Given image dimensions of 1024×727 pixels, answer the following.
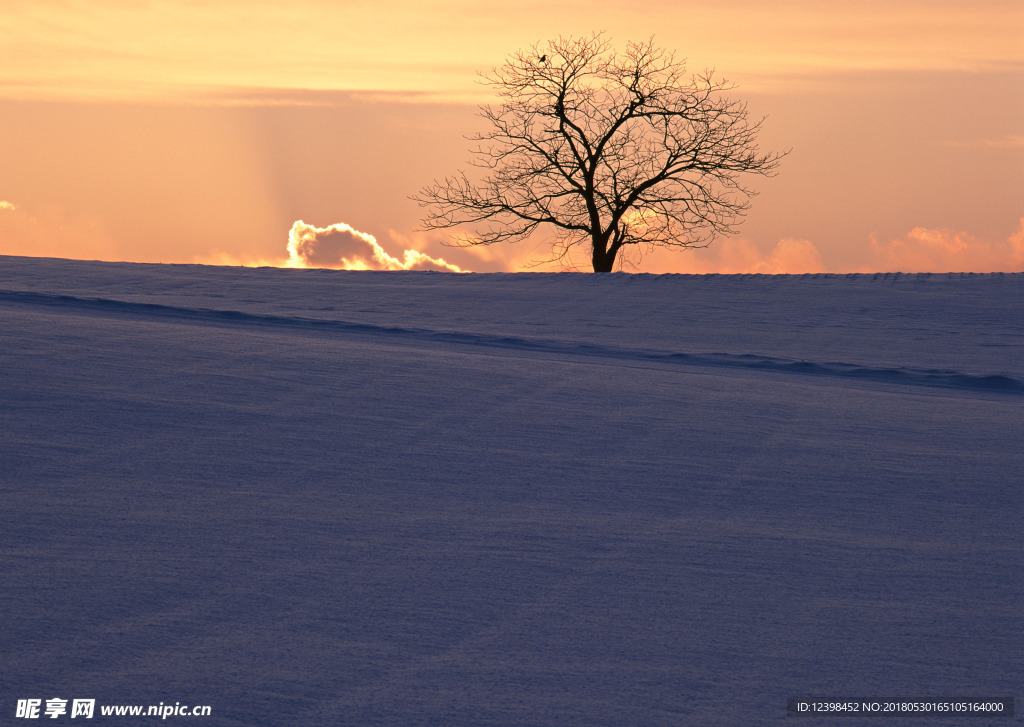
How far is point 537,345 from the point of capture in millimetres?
7199

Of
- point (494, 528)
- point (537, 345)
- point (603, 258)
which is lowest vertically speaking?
point (494, 528)

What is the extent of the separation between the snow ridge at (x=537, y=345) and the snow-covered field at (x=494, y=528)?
53mm

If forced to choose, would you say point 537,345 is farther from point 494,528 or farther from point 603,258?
point 603,258

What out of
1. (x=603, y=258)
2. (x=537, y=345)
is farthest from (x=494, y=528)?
(x=603, y=258)

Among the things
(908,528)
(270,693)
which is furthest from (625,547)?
(270,693)

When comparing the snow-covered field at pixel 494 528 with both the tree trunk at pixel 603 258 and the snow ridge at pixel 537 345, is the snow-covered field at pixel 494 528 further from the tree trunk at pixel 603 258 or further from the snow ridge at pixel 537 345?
the tree trunk at pixel 603 258

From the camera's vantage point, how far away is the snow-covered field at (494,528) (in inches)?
87.7

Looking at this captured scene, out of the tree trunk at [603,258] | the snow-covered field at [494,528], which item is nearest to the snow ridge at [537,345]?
the snow-covered field at [494,528]

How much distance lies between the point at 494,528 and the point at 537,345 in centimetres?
406

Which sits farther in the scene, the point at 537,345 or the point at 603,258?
the point at 603,258

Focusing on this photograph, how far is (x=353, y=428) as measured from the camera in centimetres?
444

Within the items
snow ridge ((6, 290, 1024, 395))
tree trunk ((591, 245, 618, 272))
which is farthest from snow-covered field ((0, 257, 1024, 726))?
tree trunk ((591, 245, 618, 272))

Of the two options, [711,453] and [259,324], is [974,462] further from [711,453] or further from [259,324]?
[259,324]

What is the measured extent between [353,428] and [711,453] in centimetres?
169
